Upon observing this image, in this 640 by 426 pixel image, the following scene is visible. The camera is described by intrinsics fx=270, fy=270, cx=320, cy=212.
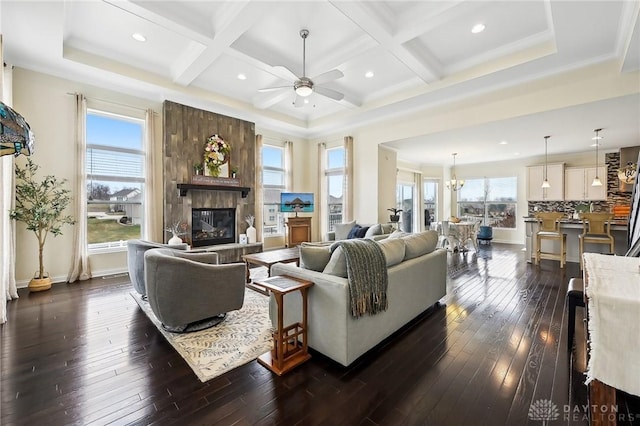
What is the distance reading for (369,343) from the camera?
7.79 ft

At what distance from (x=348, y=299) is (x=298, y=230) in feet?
17.0

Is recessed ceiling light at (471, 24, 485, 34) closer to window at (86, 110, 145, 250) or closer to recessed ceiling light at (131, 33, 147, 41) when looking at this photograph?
recessed ceiling light at (131, 33, 147, 41)

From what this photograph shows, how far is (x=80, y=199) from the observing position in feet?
15.2

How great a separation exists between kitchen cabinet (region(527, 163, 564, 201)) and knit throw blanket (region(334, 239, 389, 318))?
28.8 feet

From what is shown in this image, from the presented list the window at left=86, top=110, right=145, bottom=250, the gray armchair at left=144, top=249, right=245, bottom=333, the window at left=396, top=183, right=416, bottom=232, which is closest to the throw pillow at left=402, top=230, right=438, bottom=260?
the gray armchair at left=144, top=249, right=245, bottom=333

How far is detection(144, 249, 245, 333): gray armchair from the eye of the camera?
2.59 meters

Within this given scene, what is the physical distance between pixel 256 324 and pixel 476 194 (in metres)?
10.0

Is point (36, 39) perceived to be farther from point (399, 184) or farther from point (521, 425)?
point (399, 184)

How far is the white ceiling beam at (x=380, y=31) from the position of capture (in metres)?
3.08

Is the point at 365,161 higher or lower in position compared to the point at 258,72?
lower

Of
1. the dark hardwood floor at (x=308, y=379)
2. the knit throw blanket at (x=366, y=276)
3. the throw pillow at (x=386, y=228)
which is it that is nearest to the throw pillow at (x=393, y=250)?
the knit throw blanket at (x=366, y=276)

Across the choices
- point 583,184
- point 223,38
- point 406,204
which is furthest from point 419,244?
point 583,184

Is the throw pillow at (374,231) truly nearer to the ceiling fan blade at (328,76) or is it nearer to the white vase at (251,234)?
the white vase at (251,234)

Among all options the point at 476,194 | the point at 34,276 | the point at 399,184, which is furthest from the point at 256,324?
the point at 476,194
